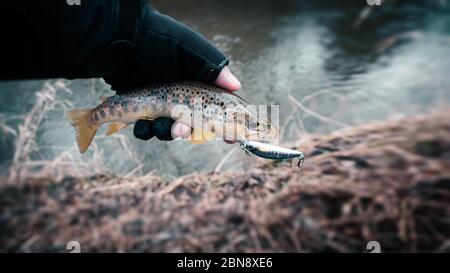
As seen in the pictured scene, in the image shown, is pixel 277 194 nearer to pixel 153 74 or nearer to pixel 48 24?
pixel 153 74

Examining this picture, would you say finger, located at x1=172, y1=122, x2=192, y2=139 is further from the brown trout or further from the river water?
the river water

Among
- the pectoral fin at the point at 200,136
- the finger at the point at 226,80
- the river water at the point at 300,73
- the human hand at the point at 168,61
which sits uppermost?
the river water at the point at 300,73

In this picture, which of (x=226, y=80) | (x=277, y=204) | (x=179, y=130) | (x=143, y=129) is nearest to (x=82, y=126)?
(x=143, y=129)

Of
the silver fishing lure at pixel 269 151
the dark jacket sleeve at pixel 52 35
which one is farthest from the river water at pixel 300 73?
the dark jacket sleeve at pixel 52 35

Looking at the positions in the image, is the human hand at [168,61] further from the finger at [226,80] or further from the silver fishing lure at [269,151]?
the silver fishing lure at [269,151]

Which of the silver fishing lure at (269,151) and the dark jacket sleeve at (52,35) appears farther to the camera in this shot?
the silver fishing lure at (269,151)

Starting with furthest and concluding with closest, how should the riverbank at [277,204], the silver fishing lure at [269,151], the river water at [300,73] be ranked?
the river water at [300,73] → the riverbank at [277,204] → the silver fishing lure at [269,151]

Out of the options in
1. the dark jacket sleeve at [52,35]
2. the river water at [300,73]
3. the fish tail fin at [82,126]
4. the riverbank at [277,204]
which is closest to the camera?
the dark jacket sleeve at [52,35]
